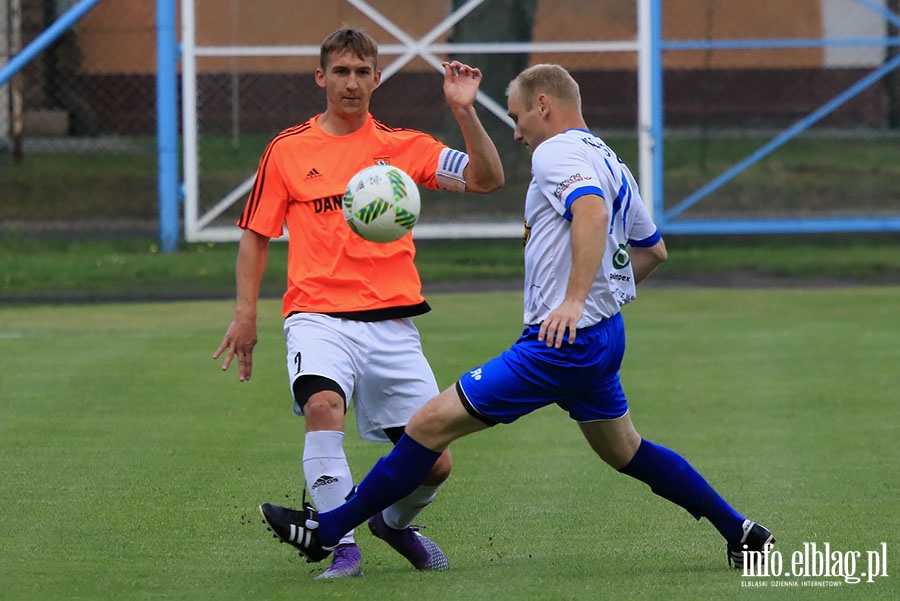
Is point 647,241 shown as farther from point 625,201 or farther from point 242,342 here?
point 242,342

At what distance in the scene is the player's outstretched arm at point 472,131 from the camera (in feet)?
19.7

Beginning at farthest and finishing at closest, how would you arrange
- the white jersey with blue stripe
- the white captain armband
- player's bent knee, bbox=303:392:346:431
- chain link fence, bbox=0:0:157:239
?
chain link fence, bbox=0:0:157:239 < the white captain armband < player's bent knee, bbox=303:392:346:431 < the white jersey with blue stripe

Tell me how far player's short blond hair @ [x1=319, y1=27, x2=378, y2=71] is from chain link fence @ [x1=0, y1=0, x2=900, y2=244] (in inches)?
475

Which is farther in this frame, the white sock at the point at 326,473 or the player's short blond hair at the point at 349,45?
the player's short blond hair at the point at 349,45

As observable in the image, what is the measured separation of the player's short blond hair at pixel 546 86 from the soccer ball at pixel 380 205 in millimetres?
565


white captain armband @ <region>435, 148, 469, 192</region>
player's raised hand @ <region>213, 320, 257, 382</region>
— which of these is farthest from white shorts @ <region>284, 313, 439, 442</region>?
white captain armband @ <region>435, 148, 469, 192</region>

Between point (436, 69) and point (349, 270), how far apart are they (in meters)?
12.7

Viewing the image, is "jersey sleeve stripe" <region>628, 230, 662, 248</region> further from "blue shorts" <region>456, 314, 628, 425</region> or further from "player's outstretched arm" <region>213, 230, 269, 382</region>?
"player's outstretched arm" <region>213, 230, 269, 382</region>

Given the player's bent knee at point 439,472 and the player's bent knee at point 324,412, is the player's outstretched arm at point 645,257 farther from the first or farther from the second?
the player's bent knee at point 324,412

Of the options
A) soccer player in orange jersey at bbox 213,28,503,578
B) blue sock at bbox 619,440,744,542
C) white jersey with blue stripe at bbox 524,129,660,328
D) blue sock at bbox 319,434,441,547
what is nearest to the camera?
white jersey with blue stripe at bbox 524,129,660,328

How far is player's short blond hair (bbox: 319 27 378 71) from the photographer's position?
600 centimetres

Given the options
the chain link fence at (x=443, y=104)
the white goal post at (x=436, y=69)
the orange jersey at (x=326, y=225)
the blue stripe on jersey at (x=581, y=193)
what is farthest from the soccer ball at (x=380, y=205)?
the chain link fence at (x=443, y=104)

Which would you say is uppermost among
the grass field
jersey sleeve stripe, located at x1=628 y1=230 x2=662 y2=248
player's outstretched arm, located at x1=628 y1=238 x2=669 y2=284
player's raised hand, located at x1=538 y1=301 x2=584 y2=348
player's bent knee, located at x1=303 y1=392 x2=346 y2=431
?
jersey sleeve stripe, located at x1=628 y1=230 x2=662 y2=248

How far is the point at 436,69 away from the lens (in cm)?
1836
